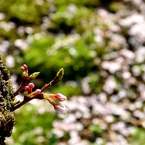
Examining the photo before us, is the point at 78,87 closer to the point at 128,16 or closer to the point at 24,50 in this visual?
the point at 24,50

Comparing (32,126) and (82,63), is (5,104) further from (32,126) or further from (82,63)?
(82,63)

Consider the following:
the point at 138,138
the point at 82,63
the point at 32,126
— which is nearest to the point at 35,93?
the point at 32,126

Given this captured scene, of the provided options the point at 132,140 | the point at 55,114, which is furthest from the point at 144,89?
the point at 55,114

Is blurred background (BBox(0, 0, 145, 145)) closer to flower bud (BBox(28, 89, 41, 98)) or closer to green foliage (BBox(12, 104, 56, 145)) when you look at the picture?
green foliage (BBox(12, 104, 56, 145))

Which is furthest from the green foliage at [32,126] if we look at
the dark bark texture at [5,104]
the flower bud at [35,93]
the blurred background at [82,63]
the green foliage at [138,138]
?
the flower bud at [35,93]

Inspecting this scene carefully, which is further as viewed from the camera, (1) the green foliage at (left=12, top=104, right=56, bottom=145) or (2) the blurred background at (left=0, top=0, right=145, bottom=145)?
(2) the blurred background at (left=0, top=0, right=145, bottom=145)

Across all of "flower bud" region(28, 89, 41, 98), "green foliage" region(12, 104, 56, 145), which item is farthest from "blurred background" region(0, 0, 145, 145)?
"flower bud" region(28, 89, 41, 98)

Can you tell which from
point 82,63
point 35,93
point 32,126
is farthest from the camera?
point 82,63
